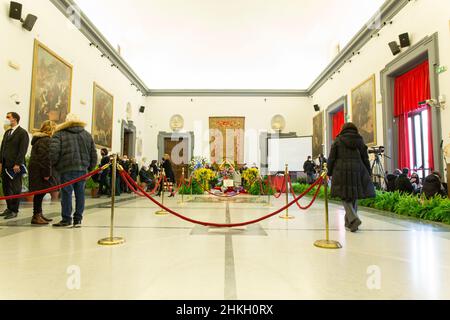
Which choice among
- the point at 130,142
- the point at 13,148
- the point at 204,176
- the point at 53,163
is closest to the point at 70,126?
the point at 53,163

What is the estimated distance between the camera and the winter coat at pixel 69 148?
4129mm

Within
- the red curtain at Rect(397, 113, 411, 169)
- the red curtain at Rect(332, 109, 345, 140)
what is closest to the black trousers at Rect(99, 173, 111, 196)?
the red curtain at Rect(397, 113, 411, 169)

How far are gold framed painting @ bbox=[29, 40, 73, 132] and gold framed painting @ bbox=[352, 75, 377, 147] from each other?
1005 centimetres

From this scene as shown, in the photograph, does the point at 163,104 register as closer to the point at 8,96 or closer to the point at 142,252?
the point at 8,96

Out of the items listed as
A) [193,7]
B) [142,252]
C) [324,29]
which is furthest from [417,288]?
[324,29]

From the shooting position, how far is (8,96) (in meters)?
6.80

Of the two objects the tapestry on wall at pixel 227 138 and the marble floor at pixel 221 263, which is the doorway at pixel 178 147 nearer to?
the tapestry on wall at pixel 227 138

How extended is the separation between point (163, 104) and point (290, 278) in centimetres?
1669

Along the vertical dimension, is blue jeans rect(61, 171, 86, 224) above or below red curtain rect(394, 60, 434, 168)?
below

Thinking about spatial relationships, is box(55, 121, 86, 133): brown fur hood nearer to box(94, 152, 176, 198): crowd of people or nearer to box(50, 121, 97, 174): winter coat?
box(50, 121, 97, 174): winter coat

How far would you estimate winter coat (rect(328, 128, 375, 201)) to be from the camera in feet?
13.8

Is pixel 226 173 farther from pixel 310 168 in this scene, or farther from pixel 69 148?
pixel 69 148

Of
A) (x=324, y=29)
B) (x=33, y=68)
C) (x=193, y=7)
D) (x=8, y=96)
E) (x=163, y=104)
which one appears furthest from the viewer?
(x=163, y=104)

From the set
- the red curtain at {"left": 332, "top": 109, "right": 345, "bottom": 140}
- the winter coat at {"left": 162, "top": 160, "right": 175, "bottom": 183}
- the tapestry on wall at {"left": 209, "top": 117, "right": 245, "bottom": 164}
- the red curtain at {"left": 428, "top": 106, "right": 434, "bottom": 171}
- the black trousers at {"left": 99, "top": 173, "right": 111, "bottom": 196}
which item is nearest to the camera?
the red curtain at {"left": 428, "top": 106, "right": 434, "bottom": 171}
